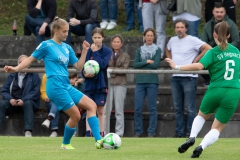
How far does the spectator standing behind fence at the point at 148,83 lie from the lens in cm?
1459

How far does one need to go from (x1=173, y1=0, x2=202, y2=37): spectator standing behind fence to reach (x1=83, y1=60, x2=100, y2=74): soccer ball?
13.3 feet

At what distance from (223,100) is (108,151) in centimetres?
195

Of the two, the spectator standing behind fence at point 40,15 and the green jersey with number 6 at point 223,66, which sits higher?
the spectator standing behind fence at point 40,15

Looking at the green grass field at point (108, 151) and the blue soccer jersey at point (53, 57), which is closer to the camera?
the green grass field at point (108, 151)

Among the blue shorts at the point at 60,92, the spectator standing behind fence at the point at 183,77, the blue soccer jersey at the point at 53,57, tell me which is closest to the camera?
the blue shorts at the point at 60,92

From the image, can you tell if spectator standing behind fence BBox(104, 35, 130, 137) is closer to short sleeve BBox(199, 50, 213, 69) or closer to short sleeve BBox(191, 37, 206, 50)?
short sleeve BBox(191, 37, 206, 50)

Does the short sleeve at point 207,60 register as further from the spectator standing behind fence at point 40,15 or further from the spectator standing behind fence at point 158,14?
the spectator standing behind fence at point 40,15

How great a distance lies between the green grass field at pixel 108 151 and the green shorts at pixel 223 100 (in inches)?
23.4

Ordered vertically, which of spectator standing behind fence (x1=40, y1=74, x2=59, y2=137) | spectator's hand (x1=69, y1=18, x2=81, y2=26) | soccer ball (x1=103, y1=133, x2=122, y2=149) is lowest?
spectator standing behind fence (x1=40, y1=74, x2=59, y2=137)

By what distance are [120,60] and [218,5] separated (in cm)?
247

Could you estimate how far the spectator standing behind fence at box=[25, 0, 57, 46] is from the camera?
16.7 meters

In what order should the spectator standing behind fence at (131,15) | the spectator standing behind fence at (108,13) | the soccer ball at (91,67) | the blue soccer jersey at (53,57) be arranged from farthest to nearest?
the spectator standing behind fence at (108,13) < the spectator standing behind fence at (131,15) < the soccer ball at (91,67) < the blue soccer jersey at (53,57)

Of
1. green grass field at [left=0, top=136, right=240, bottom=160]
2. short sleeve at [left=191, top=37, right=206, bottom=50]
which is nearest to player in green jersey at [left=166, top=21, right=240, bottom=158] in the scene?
green grass field at [left=0, top=136, right=240, bottom=160]

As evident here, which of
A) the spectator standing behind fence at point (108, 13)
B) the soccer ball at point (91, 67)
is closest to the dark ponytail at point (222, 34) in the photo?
the soccer ball at point (91, 67)
